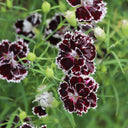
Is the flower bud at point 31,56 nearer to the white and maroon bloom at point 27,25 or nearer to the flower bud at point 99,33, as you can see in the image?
the flower bud at point 99,33

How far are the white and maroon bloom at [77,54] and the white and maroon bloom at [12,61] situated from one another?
0.27 meters

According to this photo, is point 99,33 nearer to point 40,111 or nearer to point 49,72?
point 49,72

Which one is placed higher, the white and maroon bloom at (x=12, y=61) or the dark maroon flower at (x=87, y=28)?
the dark maroon flower at (x=87, y=28)

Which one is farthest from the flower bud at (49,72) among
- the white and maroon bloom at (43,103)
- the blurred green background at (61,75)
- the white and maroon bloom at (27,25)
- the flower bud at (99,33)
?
the white and maroon bloom at (27,25)

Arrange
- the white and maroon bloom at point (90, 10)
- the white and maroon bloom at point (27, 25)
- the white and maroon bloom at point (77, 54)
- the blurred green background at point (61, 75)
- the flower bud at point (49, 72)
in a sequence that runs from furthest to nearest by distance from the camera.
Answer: the white and maroon bloom at point (27, 25) < the blurred green background at point (61, 75) < the white and maroon bloom at point (90, 10) < the white and maroon bloom at point (77, 54) < the flower bud at point (49, 72)

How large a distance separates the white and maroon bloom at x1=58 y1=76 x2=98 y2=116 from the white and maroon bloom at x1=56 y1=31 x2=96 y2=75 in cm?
5

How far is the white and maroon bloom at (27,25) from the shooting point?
238 centimetres

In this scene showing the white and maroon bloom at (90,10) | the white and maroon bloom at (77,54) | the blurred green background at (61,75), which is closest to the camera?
the white and maroon bloom at (77,54)

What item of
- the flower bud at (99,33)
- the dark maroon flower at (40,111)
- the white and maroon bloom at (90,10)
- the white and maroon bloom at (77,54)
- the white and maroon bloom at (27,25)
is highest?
the white and maroon bloom at (27,25)

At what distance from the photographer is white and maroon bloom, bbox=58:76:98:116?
1671 millimetres

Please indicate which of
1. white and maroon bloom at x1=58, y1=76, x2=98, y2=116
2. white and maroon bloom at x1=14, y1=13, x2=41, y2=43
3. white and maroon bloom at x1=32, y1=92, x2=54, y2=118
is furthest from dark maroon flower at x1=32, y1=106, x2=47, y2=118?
white and maroon bloom at x1=14, y1=13, x2=41, y2=43

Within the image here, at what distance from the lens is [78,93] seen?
1704mm

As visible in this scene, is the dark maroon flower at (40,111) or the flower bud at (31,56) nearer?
the flower bud at (31,56)

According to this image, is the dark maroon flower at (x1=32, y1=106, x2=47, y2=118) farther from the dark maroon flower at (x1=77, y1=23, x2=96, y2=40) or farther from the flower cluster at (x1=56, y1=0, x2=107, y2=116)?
the dark maroon flower at (x1=77, y1=23, x2=96, y2=40)
